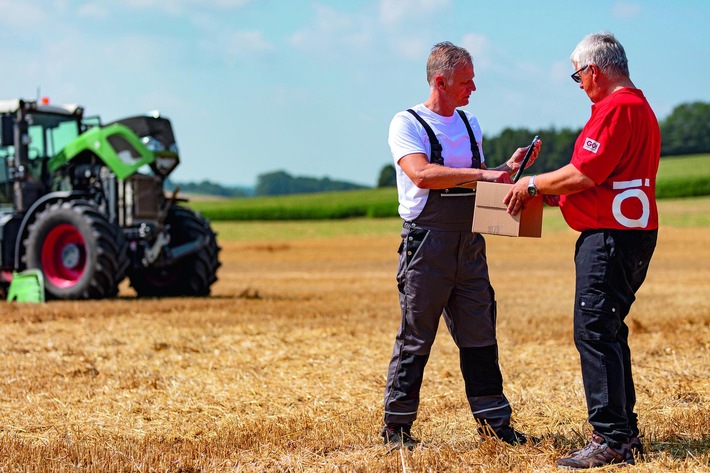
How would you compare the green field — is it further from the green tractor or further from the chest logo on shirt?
the chest logo on shirt

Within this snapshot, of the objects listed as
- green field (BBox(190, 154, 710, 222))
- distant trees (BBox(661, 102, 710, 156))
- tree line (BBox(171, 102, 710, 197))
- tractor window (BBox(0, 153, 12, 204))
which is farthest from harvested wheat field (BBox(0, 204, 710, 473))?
distant trees (BBox(661, 102, 710, 156))

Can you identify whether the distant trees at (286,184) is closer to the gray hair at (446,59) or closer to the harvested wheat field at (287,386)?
the harvested wheat field at (287,386)

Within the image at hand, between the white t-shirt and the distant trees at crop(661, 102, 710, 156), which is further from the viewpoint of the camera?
the distant trees at crop(661, 102, 710, 156)

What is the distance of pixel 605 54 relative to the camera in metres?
4.21

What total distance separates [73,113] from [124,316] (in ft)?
15.3

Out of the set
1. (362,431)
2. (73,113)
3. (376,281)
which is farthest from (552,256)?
(362,431)

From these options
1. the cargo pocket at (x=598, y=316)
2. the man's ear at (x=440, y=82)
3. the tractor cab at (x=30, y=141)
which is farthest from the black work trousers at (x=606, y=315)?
the tractor cab at (x=30, y=141)

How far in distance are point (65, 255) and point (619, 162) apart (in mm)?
10033

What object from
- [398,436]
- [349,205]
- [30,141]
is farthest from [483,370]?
[349,205]

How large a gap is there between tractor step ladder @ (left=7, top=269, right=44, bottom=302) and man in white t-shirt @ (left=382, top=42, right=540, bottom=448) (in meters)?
8.82

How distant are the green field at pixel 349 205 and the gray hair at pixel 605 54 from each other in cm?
4043

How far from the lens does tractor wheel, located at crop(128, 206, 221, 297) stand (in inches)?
525

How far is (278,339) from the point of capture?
8.90 metres

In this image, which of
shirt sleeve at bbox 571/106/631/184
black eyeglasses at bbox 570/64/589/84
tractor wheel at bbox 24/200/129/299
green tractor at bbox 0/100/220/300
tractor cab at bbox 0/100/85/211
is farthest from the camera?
tractor cab at bbox 0/100/85/211
